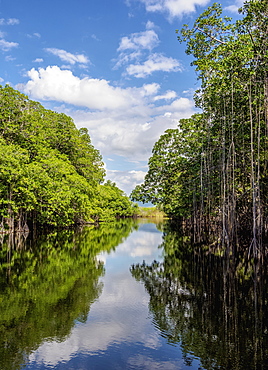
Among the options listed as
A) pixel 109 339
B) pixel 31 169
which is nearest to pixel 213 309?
pixel 109 339

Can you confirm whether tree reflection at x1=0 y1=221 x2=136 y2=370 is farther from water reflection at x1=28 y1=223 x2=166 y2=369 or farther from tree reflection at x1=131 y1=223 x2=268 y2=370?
tree reflection at x1=131 y1=223 x2=268 y2=370

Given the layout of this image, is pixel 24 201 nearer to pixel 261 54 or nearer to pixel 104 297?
pixel 104 297

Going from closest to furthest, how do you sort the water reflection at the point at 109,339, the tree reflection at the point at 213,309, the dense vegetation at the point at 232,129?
the water reflection at the point at 109,339, the tree reflection at the point at 213,309, the dense vegetation at the point at 232,129

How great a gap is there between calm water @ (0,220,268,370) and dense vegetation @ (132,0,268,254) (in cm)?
353

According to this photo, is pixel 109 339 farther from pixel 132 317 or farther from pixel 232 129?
pixel 232 129

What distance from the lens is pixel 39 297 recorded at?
7.96 meters

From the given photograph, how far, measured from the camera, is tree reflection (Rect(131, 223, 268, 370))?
4.98 metres

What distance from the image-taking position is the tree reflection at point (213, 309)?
4.98m

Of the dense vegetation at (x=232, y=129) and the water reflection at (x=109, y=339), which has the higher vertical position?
the dense vegetation at (x=232, y=129)

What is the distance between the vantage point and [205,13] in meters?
13.6

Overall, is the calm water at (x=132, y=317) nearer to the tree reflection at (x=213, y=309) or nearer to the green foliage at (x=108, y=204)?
the tree reflection at (x=213, y=309)

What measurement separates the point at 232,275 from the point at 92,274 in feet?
16.9

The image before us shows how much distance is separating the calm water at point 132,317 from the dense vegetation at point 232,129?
3.53 meters

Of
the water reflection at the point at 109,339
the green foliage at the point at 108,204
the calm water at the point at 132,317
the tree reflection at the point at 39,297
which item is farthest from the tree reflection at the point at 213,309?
the green foliage at the point at 108,204
